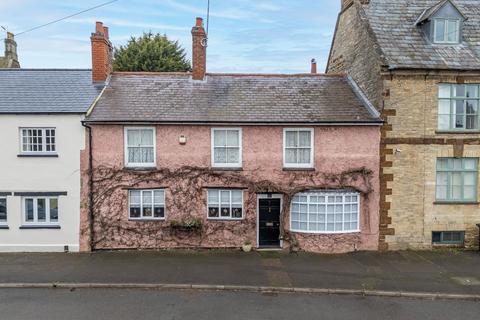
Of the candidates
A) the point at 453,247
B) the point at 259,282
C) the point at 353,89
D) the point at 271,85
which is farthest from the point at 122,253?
the point at 453,247

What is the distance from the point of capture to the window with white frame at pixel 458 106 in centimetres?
1565

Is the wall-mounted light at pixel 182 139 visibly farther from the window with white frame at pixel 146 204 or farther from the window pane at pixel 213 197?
the window pane at pixel 213 197

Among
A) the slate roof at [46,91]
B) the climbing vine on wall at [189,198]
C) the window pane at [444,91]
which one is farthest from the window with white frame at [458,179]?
the slate roof at [46,91]

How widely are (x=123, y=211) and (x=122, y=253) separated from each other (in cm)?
165

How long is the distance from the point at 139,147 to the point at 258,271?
691cm

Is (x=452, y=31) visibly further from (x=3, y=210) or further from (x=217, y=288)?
(x=3, y=210)

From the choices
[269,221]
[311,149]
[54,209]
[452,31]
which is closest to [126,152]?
[54,209]

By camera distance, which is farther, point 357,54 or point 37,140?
point 357,54

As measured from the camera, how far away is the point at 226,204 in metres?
15.7

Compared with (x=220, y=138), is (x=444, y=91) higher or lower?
higher

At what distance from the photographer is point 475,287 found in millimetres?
11578

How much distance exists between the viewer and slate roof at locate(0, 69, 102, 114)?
15.5m

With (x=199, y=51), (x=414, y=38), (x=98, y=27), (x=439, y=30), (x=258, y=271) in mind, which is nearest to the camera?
(x=258, y=271)

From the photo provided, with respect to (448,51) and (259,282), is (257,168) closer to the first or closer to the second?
(259,282)
